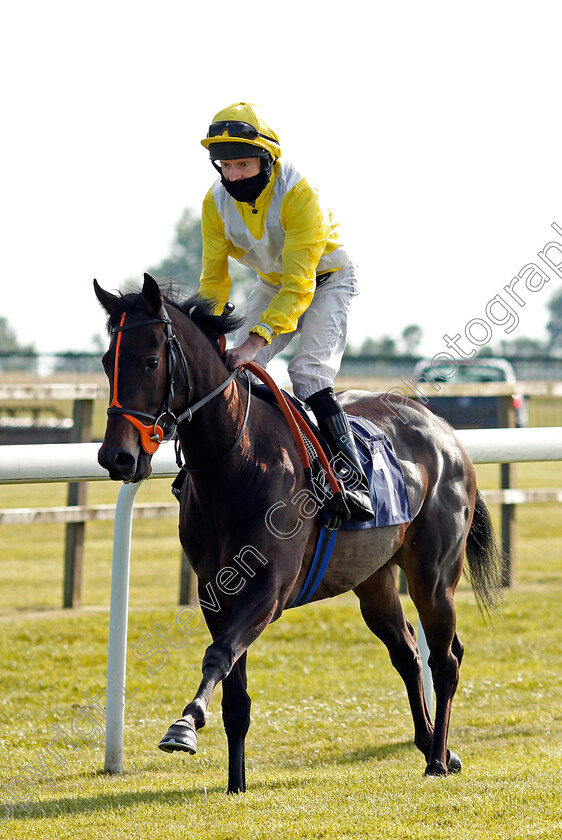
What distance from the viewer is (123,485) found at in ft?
14.1

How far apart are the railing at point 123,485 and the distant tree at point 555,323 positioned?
79.6m

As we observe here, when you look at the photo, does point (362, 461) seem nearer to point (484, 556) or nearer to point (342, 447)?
point (342, 447)

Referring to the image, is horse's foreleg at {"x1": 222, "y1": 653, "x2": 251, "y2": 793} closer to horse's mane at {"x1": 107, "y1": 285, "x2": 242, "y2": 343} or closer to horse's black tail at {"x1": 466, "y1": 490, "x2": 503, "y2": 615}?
horse's mane at {"x1": 107, "y1": 285, "x2": 242, "y2": 343}

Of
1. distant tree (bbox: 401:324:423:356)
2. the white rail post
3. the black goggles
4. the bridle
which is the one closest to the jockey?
the black goggles

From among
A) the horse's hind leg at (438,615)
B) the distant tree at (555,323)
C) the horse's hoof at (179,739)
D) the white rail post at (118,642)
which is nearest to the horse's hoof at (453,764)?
the horse's hind leg at (438,615)

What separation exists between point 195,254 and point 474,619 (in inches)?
3847

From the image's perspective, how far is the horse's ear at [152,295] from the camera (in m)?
3.35

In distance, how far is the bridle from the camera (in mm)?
3246

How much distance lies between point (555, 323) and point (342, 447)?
100 meters

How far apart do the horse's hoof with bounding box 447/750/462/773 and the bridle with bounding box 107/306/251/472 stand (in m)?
1.78

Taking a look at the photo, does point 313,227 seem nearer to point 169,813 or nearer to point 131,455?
point 131,455

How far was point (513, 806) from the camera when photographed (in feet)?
11.7

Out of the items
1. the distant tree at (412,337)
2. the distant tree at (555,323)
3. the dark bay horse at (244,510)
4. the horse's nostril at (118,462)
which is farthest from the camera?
the distant tree at (555,323)

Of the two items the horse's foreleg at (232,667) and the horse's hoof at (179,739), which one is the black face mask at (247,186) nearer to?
the horse's foreleg at (232,667)
